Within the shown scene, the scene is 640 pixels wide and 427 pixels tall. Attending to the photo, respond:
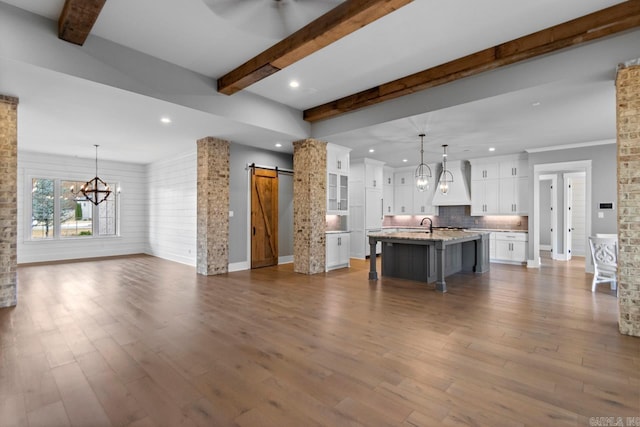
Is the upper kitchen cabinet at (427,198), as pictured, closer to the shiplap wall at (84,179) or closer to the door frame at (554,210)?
the door frame at (554,210)

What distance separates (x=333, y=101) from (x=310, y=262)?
10.8 ft

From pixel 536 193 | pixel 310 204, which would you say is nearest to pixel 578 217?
pixel 536 193

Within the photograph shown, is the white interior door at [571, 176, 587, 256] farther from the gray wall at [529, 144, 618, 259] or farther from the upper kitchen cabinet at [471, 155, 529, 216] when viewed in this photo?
the gray wall at [529, 144, 618, 259]

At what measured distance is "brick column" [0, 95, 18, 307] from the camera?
4059 mm

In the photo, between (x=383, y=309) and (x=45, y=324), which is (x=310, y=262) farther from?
(x=45, y=324)

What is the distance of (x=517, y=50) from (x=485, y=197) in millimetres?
5577

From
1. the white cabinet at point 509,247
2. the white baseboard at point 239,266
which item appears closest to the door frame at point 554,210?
the white cabinet at point 509,247

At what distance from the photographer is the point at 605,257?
16.2 feet

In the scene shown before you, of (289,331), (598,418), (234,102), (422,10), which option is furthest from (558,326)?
(234,102)

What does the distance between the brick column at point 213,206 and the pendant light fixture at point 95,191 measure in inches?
150

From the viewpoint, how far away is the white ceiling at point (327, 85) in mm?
3332

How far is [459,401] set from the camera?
208cm

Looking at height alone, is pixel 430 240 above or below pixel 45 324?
above

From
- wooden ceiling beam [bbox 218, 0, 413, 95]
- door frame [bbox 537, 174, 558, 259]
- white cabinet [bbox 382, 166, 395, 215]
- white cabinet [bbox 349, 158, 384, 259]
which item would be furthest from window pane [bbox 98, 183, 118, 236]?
door frame [bbox 537, 174, 558, 259]
